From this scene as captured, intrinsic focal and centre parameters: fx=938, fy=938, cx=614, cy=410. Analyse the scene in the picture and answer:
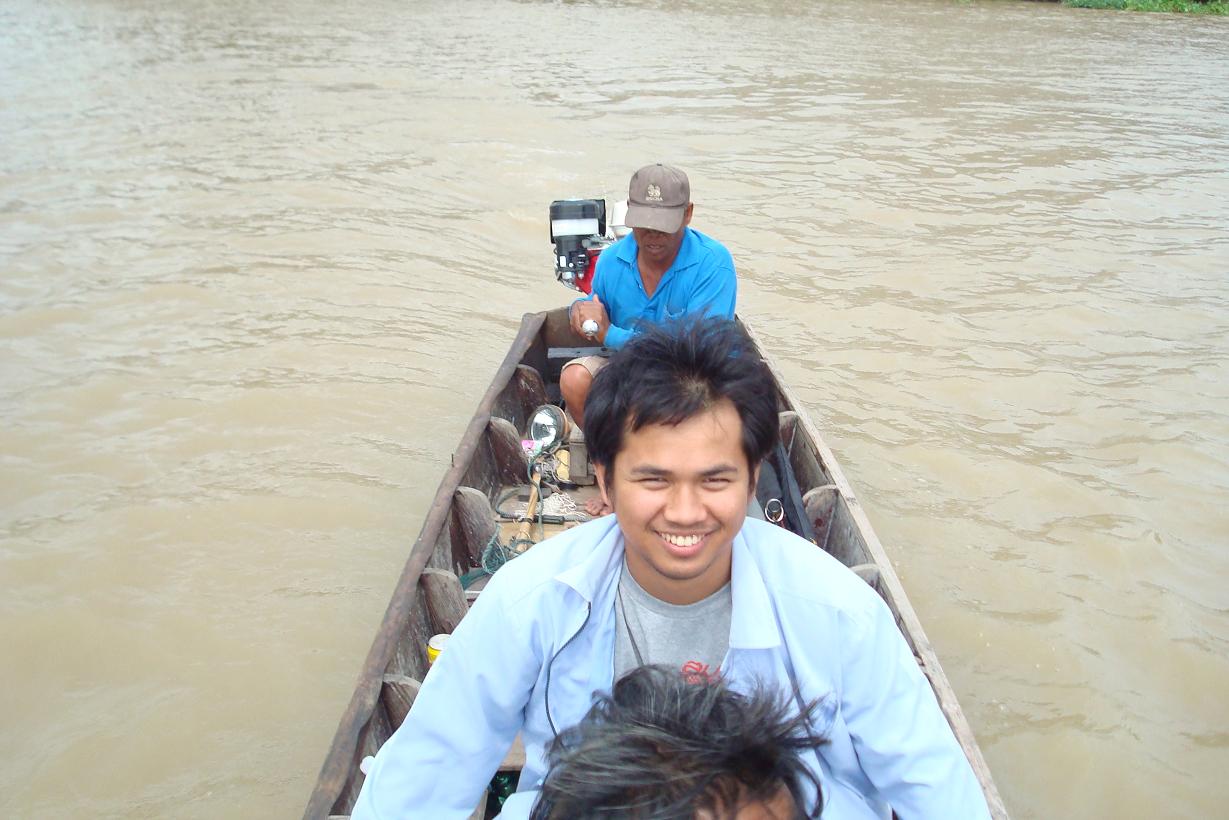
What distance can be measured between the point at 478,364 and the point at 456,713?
4.47 metres

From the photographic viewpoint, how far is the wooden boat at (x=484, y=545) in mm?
2266

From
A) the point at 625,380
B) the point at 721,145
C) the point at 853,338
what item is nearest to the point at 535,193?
the point at 721,145

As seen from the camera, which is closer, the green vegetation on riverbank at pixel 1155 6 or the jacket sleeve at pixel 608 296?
the jacket sleeve at pixel 608 296

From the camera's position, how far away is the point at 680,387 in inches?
57.9

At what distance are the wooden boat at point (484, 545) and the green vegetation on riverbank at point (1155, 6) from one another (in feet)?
72.4

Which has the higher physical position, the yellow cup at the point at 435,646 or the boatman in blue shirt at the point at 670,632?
the boatman in blue shirt at the point at 670,632

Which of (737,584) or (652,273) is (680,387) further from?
(652,273)

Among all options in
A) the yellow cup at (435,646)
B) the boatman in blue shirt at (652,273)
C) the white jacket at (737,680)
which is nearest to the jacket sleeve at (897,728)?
the white jacket at (737,680)

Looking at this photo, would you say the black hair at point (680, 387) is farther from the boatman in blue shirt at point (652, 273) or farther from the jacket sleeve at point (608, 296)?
the jacket sleeve at point (608, 296)

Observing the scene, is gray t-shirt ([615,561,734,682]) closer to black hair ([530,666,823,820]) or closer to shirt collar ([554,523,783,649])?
shirt collar ([554,523,783,649])

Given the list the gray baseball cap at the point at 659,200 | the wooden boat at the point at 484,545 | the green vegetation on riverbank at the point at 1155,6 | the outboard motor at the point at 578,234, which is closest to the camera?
the wooden boat at the point at 484,545

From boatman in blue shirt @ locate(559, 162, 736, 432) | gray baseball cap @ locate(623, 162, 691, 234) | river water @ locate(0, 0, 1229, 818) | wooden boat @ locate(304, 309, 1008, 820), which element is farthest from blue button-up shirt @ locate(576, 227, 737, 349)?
river water @ locate(0, 0, 1229, 818)

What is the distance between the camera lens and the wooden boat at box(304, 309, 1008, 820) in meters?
2.27

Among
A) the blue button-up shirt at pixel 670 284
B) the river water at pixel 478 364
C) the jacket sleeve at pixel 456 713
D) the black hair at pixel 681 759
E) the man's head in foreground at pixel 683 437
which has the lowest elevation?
the river water at pixel 478 364
